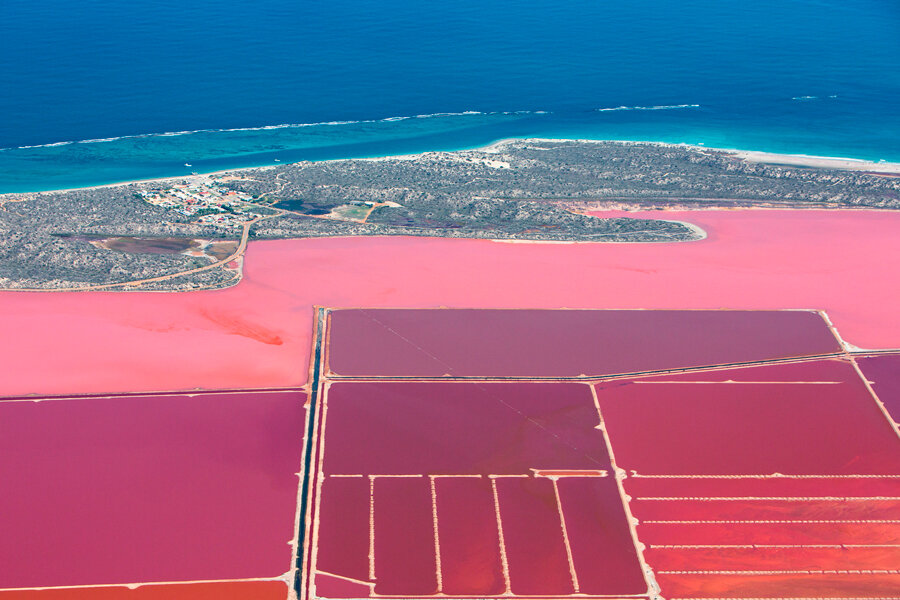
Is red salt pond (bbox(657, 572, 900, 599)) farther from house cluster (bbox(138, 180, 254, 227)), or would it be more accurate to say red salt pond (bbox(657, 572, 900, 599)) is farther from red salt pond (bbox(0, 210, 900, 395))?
house cluster (bbox(138, 180, 254, 227))

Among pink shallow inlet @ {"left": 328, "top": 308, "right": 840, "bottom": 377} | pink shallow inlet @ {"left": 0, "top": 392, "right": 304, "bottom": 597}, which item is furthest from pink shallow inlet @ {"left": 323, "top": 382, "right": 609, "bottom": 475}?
pink shallow inlet @ {"left": 0, "top": 392, "right": 304, "bottom": 597}

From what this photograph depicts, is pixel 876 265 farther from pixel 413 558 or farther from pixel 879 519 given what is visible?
pixel 413 558

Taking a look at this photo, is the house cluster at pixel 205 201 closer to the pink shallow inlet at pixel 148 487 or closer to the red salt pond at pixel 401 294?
the red salt pond at pixel 401 294

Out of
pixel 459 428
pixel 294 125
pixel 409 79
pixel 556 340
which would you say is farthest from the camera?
pixel 409 79

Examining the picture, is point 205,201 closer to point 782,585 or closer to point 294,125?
point 294,125

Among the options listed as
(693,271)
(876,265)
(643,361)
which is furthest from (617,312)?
(876,265)

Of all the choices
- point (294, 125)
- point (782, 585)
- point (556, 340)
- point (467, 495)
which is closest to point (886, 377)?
point (782, 585)
